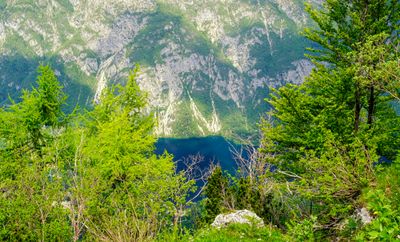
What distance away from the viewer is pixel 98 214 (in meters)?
16.6

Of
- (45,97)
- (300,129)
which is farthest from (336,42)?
(45,97)

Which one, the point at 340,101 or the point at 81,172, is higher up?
the point at 340,101

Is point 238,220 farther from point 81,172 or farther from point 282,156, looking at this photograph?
point 81,172

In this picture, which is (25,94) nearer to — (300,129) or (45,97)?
(45,97)

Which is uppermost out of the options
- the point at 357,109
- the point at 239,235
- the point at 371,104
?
the point at 371,104

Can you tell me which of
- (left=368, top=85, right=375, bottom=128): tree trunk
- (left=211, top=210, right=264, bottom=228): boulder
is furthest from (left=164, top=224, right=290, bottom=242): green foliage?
(left=368, top=85, right=375, bottom=128): tree trunk

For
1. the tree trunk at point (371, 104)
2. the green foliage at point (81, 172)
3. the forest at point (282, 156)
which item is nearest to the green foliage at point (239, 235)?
the forest at point (282, 156)

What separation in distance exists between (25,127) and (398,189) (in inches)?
983

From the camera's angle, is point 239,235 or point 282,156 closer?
point 239,235

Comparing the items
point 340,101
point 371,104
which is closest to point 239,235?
point 340,101

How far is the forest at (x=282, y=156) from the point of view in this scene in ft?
33.1

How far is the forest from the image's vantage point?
10.1 m

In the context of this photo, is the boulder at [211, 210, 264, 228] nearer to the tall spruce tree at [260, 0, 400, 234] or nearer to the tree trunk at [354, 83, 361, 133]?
the tall spruce tree at [260, 0, 400, 234]

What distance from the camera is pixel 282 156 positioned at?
1820 cm
